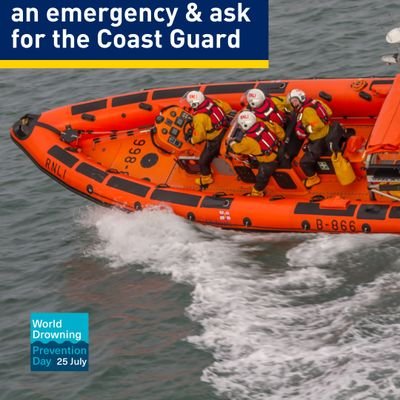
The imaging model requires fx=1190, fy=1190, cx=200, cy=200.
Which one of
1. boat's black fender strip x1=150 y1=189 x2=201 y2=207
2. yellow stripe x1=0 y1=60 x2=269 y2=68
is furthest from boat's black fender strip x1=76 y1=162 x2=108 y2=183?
yellow stripe x1=0 y1=60 x2=269 y2=68

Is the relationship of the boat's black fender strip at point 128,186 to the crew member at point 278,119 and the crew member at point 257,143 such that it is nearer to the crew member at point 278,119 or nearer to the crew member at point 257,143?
the crew member at point 257,143

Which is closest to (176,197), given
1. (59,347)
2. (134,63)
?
(59,347)

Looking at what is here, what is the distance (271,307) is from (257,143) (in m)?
2.13

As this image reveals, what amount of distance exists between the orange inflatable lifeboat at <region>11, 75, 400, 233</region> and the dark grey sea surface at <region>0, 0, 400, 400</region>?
273mm

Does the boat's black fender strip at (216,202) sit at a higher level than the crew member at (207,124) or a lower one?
lower

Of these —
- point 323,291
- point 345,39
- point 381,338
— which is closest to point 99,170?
point 323,291

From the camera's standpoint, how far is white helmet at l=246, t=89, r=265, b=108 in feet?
46.8

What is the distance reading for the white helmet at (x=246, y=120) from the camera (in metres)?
14.0

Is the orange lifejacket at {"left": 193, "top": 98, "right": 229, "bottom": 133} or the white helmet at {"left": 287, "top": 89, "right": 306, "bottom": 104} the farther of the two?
the orange lifejacket at {"left": 193, "top": 98, "right": 229, "bottom": 133}

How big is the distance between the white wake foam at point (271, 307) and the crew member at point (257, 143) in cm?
90

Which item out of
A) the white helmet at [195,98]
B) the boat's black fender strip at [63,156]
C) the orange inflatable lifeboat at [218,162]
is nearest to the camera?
the orange inflatable lifeboat at [218,162]

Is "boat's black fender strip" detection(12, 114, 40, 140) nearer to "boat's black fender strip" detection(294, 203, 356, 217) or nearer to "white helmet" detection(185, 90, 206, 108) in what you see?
"white helmet" detection(185, 90, 206, 108)

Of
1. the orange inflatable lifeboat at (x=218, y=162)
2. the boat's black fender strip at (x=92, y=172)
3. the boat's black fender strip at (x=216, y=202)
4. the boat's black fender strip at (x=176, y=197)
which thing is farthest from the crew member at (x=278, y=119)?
the boat's black fender strip at (x=92, y=172)

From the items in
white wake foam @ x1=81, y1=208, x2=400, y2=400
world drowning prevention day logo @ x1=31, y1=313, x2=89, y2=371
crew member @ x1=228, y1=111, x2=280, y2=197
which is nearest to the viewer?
white wake foam @ x1=81, y1=208, x2=400, y2=400
